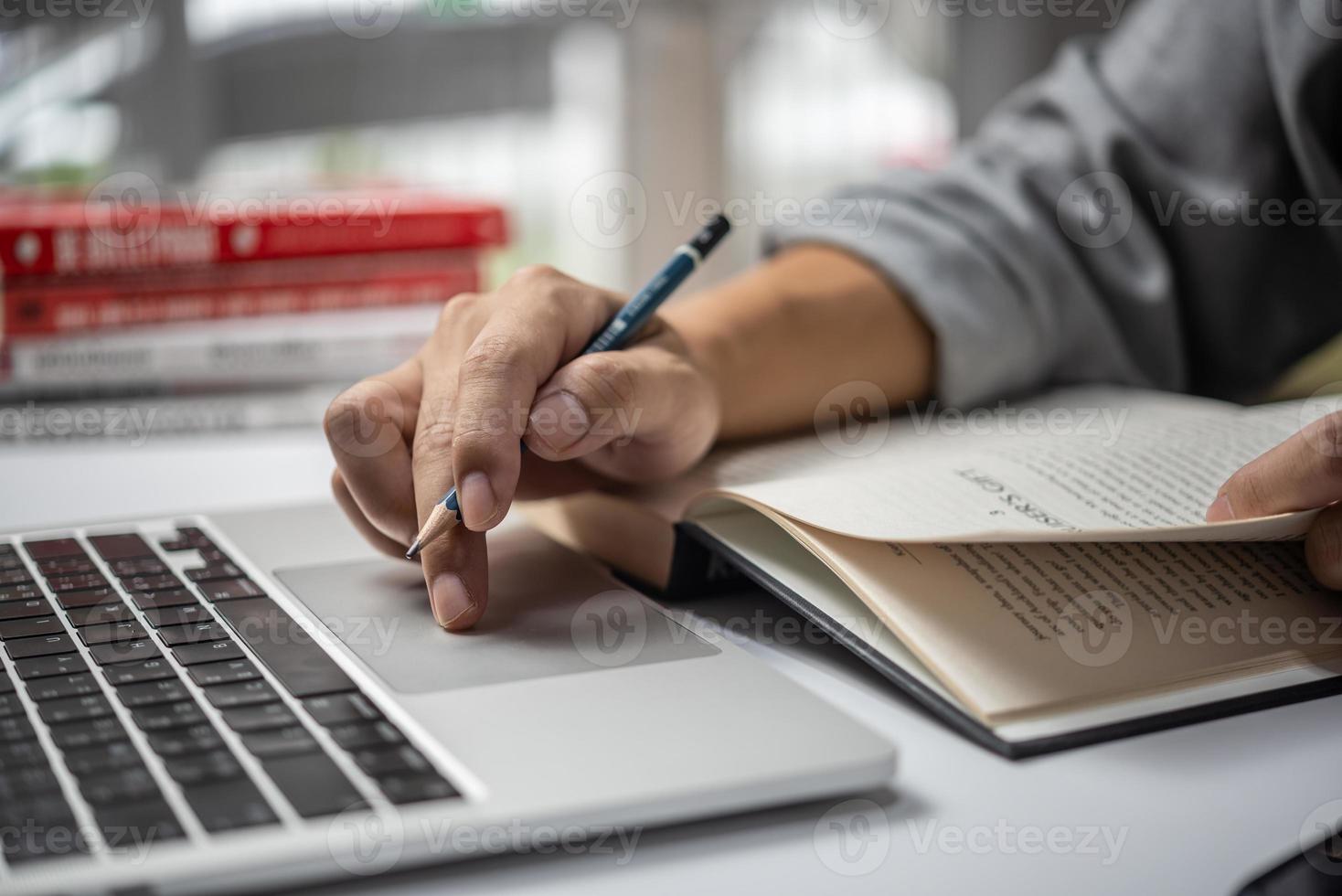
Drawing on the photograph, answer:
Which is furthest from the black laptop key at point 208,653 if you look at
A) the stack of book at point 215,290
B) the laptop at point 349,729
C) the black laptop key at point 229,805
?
the stack of book at point 215,290

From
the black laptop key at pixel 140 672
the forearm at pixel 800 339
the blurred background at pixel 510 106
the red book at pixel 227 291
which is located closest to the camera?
the black laptop key at pixel 140 672

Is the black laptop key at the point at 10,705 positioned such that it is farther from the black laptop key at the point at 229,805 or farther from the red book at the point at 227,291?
the red book at the point at 227,291

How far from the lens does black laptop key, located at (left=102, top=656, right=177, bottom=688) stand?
396 mm

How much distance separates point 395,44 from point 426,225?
0.64 meters

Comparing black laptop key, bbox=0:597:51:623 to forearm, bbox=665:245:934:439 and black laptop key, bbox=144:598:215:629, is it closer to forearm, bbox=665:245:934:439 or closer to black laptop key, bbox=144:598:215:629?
black laptop key, bbox=144:598:215:629

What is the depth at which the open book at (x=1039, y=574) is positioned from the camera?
408 mm

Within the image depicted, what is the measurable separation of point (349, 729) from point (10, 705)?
111 mm

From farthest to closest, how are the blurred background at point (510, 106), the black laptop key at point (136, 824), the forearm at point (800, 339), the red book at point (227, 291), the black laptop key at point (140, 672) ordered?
1. the blurred background at point (510, 106)
2. the red book at point (227, 291)
3. the forearm at point (800, 339)
4. the black laptop key at point (140, 672)
5. the black laptop key at point (136, 824)

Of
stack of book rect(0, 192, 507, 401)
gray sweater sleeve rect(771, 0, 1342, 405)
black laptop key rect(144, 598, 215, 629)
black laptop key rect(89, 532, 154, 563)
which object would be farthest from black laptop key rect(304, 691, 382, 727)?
stack of book rect(0, 192, 507, 401)

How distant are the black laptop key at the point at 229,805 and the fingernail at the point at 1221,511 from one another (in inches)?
13.6

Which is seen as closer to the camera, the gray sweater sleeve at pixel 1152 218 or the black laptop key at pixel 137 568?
the black laptop key at pixel 137 568

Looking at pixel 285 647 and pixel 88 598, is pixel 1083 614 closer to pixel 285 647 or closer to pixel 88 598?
pixel 285 647

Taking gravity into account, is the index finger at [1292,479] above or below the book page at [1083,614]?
above

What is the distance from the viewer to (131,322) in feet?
3.01
